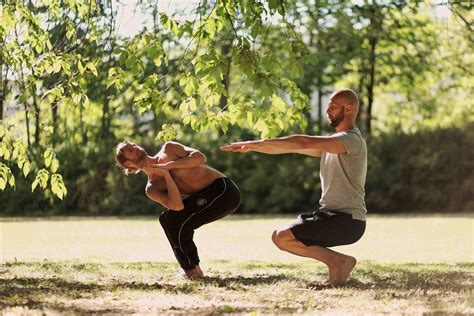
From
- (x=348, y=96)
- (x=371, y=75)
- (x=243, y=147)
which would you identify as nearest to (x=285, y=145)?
(x=243, y=147)

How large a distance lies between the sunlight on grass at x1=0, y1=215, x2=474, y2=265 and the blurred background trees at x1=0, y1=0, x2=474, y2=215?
1.16m

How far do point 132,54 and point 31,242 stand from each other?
669 cm

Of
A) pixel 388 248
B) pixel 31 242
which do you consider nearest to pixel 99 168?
pixel 31 242

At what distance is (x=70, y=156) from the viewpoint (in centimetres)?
2303

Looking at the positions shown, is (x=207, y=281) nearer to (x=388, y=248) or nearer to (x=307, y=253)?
(x=307, y=253)

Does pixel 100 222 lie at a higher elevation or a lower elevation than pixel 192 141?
lower

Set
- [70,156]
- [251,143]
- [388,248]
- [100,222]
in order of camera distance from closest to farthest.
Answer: [251,143]
[388,248]
[100,222]
[70,156]

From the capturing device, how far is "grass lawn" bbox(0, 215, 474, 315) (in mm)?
6059

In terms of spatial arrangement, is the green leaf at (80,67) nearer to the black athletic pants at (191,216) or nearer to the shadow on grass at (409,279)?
the black athletic pants at (191,216)

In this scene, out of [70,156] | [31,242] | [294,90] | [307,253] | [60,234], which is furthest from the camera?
[70,156]

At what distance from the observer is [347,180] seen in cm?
709

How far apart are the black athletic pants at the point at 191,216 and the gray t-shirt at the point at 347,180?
1093 mm

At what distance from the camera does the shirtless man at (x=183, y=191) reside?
7.68 meters

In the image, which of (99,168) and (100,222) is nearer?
(100,222)
